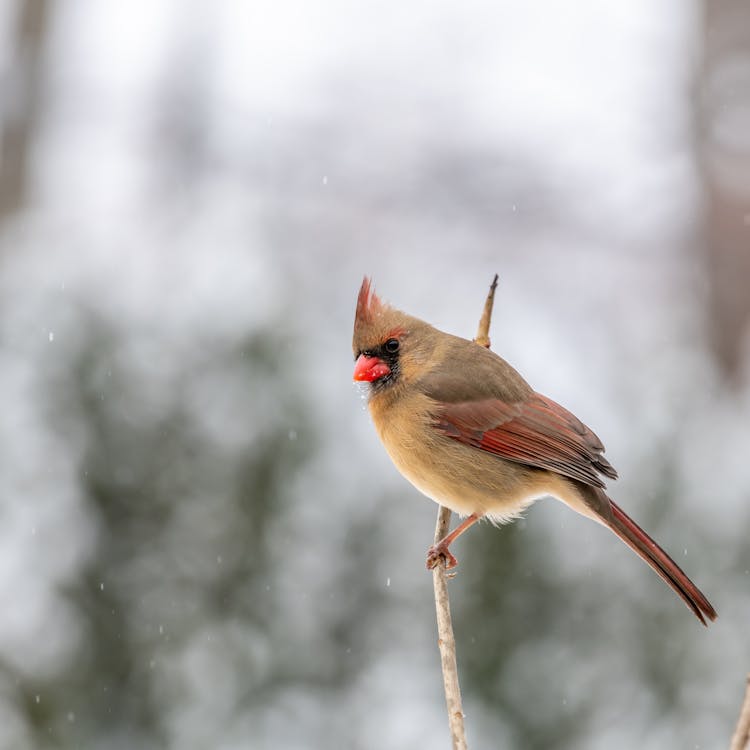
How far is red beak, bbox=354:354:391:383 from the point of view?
239 centimetres

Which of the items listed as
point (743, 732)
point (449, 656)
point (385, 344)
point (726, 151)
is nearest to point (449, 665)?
point (449, 656)

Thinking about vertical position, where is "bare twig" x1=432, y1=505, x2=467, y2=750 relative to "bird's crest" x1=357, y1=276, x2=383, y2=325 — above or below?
below

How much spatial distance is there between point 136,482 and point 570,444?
159 cm

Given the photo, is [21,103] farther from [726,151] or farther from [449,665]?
[449,665]

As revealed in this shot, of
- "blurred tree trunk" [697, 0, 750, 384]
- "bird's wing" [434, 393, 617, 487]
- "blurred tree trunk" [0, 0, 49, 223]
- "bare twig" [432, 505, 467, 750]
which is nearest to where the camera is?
"bare twig" [432, 505, 467, 750]

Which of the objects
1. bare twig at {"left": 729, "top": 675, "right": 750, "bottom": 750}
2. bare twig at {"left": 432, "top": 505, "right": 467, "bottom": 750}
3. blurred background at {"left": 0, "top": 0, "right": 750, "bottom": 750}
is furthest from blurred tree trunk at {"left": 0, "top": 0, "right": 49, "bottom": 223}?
bare twig at {"left": 729, "top": 675, "right": 750, "bottom": 750}

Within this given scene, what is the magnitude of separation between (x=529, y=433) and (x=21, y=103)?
5829 mm

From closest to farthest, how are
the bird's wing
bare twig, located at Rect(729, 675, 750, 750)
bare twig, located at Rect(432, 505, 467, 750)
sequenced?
1. bare twig, located at Rect(729, 675, 750, 750)
2. bare twig, located at Rect(432, 505, 467, 750)
3. the bird's wing

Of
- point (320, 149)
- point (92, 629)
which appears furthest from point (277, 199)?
point (92, 629)

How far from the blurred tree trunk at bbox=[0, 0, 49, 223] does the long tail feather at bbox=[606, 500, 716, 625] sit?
5.77 metres

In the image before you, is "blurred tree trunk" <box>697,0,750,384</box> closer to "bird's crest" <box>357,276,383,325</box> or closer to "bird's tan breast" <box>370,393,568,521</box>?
"bird's tan breast" <box>370,393,568,521</box>

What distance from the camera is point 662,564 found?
216 centimetres

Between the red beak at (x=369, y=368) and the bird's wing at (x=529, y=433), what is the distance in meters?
0.16

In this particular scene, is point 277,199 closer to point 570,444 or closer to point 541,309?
point 541,309
